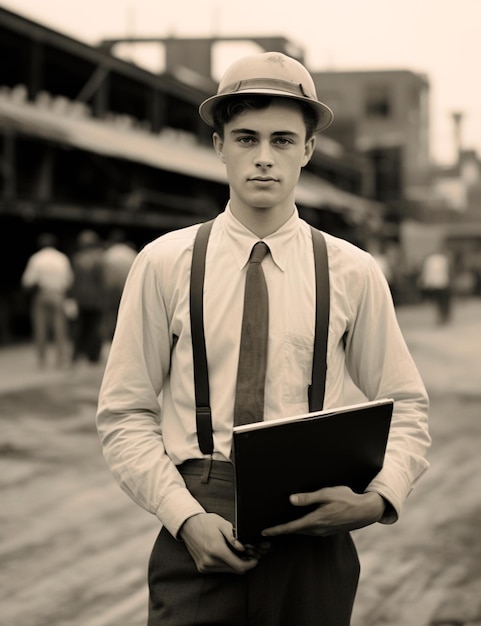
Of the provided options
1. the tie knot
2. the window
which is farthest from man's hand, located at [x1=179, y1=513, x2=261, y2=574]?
the window

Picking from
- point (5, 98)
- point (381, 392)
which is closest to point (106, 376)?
point (381, 392)

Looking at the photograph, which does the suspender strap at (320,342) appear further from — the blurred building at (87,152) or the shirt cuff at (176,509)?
the blurred building at (87,152)

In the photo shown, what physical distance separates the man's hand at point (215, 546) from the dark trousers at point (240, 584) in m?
0.09

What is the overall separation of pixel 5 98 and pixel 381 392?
18609mm

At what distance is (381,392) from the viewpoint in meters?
2.37

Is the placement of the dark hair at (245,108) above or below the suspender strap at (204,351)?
above

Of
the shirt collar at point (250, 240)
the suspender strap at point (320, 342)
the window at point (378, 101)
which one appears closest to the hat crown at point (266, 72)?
the shirt collar at point (250, 240)

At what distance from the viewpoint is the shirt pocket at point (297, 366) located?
7.37ft

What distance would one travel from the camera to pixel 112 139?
21.0m

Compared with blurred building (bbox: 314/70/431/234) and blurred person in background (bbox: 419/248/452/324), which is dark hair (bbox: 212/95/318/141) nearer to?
blurred person in background (bbox: 419/248/452/324)

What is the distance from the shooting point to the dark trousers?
224 cm

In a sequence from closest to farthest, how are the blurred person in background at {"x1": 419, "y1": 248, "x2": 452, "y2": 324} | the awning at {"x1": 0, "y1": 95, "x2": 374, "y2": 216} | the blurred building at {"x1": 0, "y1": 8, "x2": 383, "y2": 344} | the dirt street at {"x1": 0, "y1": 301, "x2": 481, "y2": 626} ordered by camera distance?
the dirt street at {"x1": 0, "y1": 301, "x2": 481, "y2": 626} → the awning at {"x1": 0, "y1": 95, "x2": 374, "y2": 216} → the blurred building at {"x1": 0, "y1": 8, "x2": 383, "y2": 344} → the blurred person in background at {"x1": 419, "y1": 248, "x2": 452, "y2": 324}

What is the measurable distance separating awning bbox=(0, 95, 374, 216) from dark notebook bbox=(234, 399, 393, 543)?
47.5 feet

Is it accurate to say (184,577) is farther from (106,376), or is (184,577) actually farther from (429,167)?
(429,167)
